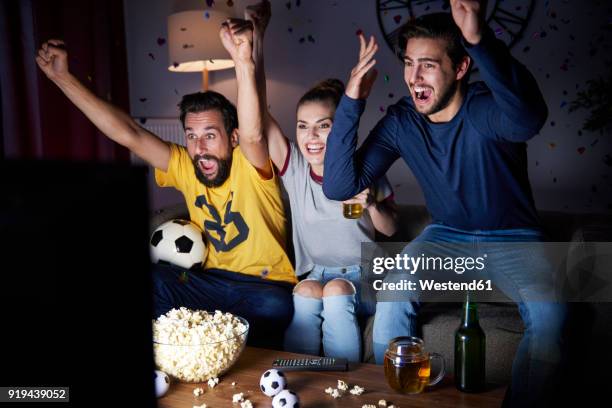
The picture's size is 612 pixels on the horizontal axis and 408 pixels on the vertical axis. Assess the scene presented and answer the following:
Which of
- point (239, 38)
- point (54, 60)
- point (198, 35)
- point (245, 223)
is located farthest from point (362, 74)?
point (198, 35)

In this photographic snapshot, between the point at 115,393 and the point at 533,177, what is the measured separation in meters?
2.74

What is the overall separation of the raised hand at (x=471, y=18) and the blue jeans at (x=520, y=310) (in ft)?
1.95

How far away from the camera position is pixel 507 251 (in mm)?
1579

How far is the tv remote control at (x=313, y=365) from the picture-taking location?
3.92 feet

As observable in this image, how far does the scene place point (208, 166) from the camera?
1981mm

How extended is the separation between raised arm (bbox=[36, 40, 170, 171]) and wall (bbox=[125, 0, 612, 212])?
107 centimetres

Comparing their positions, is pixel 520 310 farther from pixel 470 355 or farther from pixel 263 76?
pixel 263 76

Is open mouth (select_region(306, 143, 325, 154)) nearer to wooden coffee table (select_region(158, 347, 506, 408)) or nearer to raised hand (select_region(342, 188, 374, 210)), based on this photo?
raised hand (select_region(342, 188, 374, 210))

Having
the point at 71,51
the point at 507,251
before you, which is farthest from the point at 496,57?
the point at 71,51

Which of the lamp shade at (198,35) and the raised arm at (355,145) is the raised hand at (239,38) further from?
the lamp shade at (198,35)

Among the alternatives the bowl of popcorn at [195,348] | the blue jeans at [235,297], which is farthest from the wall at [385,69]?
the bowl of popcorn at [195,348]

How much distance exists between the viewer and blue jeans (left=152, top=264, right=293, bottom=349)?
1735 mm

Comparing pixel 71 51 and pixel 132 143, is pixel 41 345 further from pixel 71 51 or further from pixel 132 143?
pixel 71 51

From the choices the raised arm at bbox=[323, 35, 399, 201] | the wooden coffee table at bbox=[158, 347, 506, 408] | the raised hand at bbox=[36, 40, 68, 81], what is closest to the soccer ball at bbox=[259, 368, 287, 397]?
the wooden coffee table at bbox=[158, 347, 506, 408]
